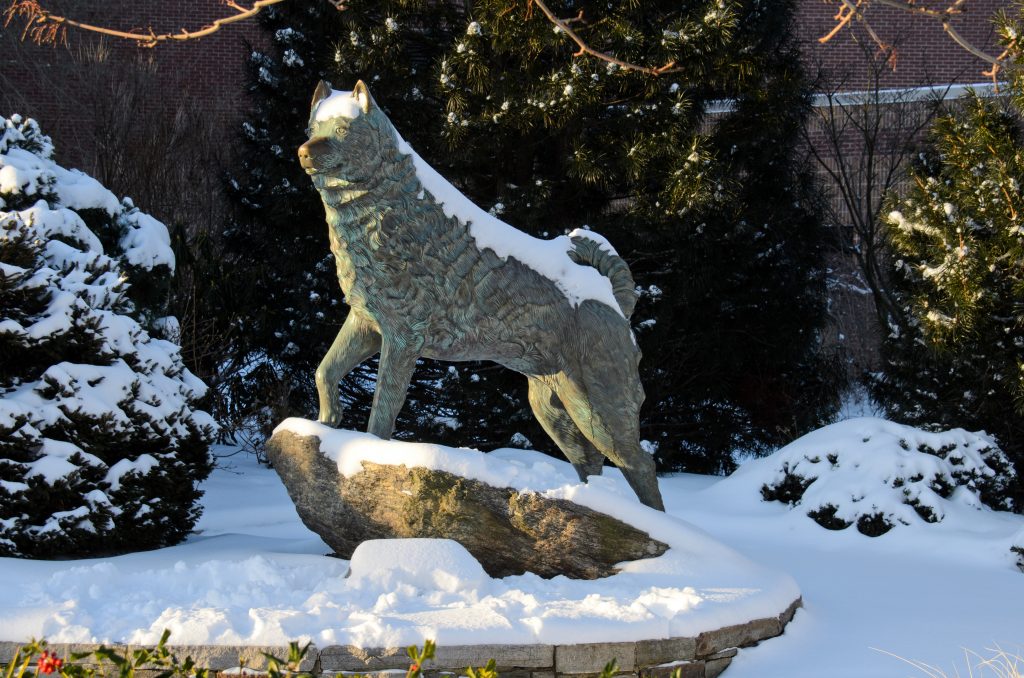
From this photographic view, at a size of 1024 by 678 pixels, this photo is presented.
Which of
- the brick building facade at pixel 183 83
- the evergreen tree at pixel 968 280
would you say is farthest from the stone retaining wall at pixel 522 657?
the brick building facade at pixel 183 83

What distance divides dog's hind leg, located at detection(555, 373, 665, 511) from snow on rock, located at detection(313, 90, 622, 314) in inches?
17.6

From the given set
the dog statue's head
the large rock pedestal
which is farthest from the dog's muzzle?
the large rock pedestal

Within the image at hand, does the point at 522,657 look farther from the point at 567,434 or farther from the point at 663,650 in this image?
the point at 567,434

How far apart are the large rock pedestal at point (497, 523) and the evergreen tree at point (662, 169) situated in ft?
16.8

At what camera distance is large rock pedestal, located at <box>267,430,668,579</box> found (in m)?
4.90

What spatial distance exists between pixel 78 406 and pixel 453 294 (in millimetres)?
2241

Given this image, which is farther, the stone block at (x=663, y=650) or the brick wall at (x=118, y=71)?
the brick wall at (x=118, y=71)

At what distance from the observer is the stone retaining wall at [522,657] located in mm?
3832

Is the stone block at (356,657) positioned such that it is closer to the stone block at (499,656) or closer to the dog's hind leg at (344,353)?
the stone block at (499,656)

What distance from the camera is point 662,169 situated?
9.93m

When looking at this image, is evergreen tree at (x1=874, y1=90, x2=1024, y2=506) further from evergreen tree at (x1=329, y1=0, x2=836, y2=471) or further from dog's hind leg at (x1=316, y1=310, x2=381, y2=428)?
dog's hind leg at (x1=316, y1=310, x2=381, y2=428)

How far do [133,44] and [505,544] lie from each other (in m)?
11.1

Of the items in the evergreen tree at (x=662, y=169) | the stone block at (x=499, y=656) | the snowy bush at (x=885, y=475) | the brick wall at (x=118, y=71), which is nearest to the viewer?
the stone block at (x=499, y=656)

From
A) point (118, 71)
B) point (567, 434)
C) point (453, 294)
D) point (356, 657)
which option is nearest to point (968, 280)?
point (567, 434)
